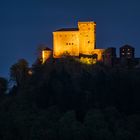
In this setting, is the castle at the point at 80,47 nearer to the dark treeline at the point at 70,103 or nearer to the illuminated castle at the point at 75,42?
the illuminated castle at the point at 75,42

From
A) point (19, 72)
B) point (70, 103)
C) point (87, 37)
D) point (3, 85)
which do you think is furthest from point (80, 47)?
point (70, 103)

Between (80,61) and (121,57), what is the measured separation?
16.4 feet

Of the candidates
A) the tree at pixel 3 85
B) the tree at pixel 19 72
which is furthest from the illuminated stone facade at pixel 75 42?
the tree at pixel 3 85

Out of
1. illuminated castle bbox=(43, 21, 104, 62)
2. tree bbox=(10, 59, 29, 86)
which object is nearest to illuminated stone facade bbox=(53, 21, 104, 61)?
illuminated castle bbox=(43, 21, 104, 62)

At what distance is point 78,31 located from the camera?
71625mm

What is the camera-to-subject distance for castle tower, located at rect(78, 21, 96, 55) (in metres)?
70.8

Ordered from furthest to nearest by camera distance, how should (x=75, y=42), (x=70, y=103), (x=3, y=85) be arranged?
(x=75, y=42), (x=3, y=85), (x=70, y=103)

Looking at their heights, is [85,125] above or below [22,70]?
below

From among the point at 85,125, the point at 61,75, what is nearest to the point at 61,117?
the point at 85,125

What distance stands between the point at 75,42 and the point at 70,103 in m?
15.6

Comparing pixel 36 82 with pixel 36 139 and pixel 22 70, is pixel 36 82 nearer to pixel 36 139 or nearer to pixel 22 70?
pixel 22 70

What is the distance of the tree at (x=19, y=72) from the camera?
6850 cm

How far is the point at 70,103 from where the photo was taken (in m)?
56.8

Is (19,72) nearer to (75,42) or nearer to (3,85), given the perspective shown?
(3,85)
